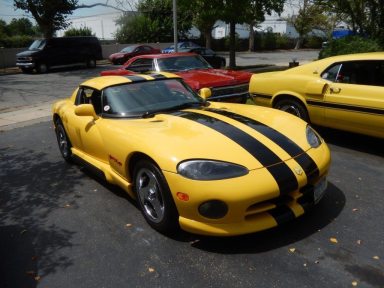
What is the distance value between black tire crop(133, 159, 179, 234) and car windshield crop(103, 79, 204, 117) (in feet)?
2.85

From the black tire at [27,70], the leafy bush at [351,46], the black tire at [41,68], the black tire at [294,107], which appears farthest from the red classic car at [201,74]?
the black tire at [27,70]

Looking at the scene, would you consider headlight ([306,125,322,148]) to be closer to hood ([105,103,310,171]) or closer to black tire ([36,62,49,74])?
hood ([105,103,310,171])

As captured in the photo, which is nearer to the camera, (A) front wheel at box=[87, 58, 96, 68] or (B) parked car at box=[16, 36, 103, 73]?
(B) parked car at box=[16, 36, 103, 73]

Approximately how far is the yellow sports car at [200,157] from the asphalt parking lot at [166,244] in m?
0.24

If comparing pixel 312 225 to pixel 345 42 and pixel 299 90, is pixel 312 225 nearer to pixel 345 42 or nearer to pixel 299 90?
pixel 299 90

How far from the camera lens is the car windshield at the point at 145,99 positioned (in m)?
4.43

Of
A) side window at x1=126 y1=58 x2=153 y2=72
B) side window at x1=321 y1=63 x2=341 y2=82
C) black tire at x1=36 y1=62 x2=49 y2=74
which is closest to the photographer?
side window at x1=321 y1=63 x2=341 y2=82

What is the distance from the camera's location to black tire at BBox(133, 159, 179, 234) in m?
3.36

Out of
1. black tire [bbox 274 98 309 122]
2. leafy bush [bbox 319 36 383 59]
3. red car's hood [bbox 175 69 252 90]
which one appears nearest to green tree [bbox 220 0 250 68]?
leafy bush [bbox 319 36 383 59]

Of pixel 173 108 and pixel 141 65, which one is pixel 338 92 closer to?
pixel 173 108

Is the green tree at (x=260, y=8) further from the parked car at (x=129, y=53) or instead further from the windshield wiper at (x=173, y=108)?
the windshield wiper at (x=173, y=108)

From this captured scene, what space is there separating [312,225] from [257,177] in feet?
2.88

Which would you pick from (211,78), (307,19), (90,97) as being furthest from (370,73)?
(307,19)

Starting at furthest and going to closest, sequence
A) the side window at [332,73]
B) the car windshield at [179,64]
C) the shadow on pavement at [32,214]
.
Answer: the car windshield at [179,64], the side window at [332,73], the shadow on pavement at [32,214]
